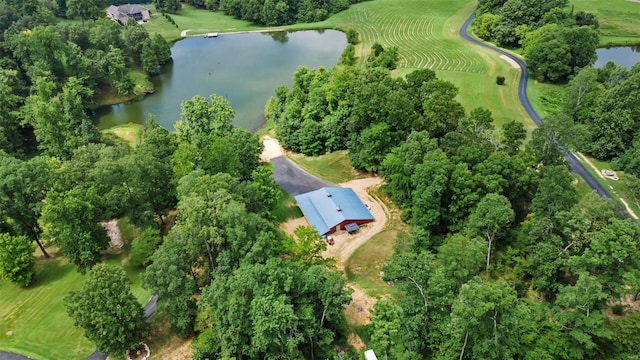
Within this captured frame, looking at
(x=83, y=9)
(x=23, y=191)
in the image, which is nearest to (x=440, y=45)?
(x=23, y=191)

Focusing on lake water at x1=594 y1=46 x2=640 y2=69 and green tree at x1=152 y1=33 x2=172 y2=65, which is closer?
lake water at x1=594 y1=46 x2=640 y2=69

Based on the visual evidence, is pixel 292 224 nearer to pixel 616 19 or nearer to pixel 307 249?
pixel 307 249

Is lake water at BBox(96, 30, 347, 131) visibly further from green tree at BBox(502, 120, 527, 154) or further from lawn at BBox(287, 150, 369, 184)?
green tree at BBox(502, 120, 527, 154)

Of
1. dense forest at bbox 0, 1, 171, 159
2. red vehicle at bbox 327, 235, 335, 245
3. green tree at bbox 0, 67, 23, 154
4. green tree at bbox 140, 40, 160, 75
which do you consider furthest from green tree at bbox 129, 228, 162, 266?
green tree at bbox 140, 40, 160, 75

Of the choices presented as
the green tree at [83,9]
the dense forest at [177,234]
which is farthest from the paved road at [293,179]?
the green tree at [83,9]

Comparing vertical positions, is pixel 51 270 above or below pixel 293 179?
below

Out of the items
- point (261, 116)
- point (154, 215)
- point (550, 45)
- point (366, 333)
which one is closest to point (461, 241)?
point (366, 333)

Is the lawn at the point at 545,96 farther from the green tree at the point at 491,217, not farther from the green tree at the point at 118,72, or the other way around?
the green tree at the point at 118,72
